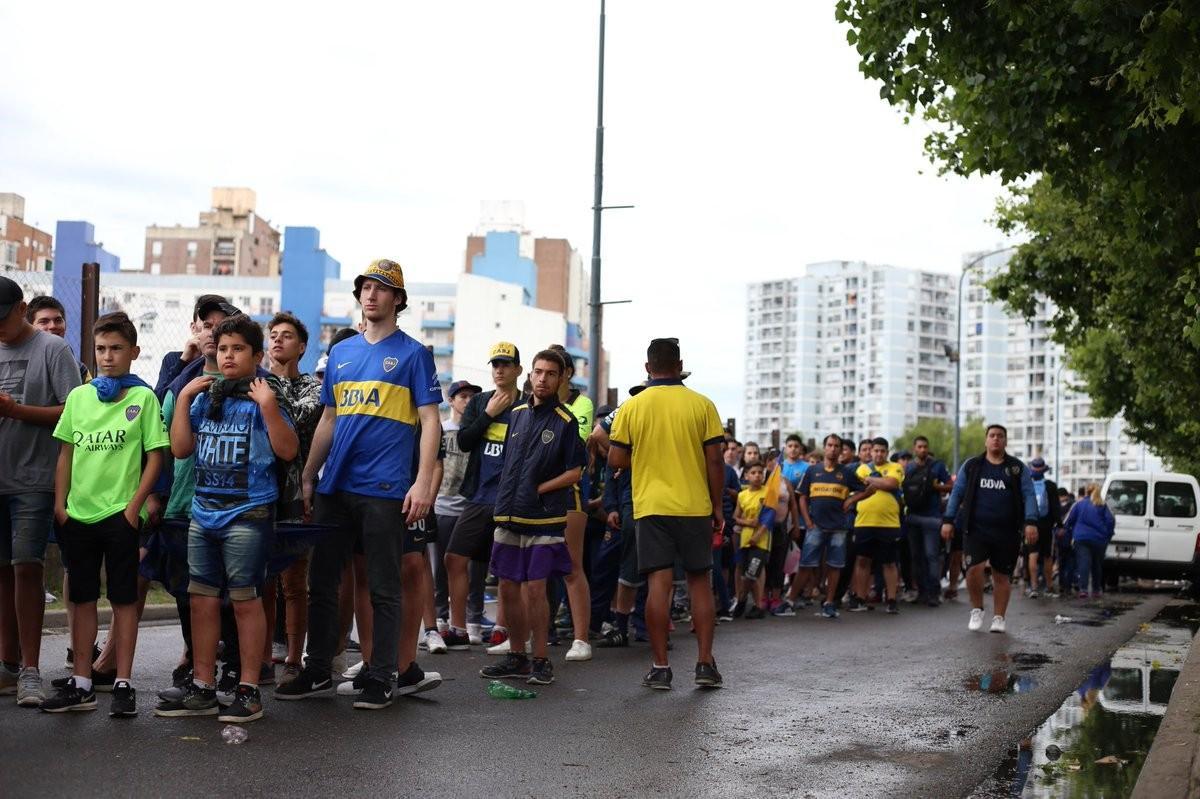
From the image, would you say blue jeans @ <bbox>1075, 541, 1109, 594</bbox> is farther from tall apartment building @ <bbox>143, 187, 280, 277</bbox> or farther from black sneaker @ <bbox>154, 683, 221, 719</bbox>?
tall apartment building @ <bbox>143, 187, 280, 277</bbox>

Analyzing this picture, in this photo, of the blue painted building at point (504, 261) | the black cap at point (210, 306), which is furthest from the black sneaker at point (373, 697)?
the blue painted building at point (504, 261)

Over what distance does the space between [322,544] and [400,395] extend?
85cm

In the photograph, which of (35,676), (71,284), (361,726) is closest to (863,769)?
(361,726)

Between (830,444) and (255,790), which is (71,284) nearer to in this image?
(830,444)

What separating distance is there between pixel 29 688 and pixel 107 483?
1.03m

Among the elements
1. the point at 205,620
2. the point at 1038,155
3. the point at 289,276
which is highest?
the point at 289,276

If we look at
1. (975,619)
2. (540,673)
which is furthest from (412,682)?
(975,619)

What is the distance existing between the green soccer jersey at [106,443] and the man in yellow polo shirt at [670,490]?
2959 mm

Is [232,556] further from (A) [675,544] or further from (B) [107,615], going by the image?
(B) [107,615]

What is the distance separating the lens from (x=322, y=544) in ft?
24.3

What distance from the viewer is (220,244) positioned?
464 ft

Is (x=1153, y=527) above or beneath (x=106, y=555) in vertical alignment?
beneath

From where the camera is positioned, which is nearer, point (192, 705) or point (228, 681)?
point (192, 705)

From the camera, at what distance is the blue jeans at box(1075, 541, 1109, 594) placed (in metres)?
22.3
